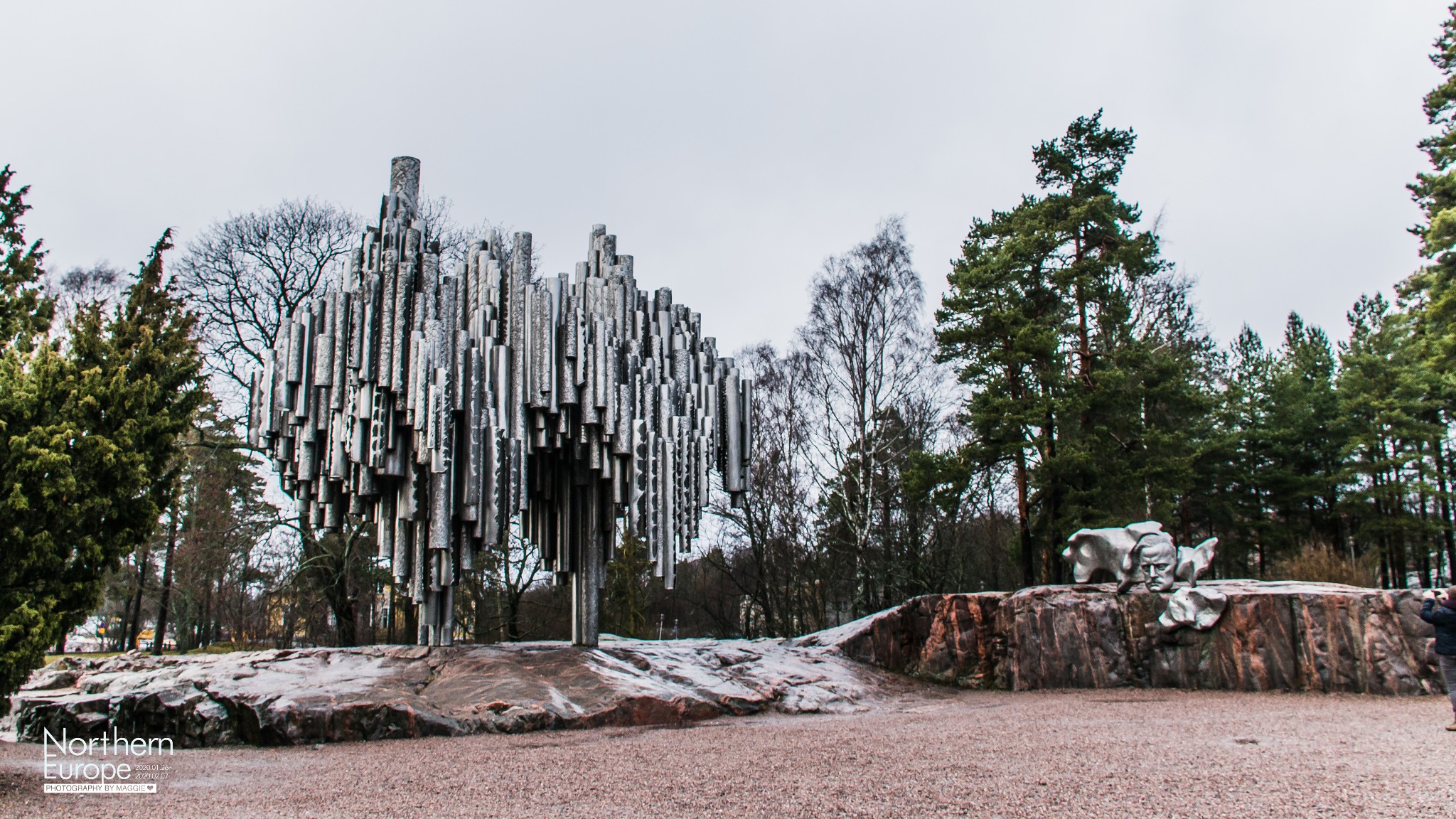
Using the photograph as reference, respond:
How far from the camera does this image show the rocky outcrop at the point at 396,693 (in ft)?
26.6

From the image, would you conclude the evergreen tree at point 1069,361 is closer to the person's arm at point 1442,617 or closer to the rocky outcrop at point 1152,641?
the rocky outcrop at point 1152,641

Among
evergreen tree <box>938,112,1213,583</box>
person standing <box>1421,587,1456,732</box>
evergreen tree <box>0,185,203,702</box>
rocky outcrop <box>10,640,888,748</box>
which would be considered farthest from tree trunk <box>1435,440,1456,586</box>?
evergreen tree <box>0,185,203,702</box>

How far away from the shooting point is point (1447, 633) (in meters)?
8.62

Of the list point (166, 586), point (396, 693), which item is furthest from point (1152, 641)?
point (166, 586)

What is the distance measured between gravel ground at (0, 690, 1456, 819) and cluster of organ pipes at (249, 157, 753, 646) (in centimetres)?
276

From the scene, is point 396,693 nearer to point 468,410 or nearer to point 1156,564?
point 468,410

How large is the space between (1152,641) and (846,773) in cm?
857

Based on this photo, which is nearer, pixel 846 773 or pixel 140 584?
pixel 846 773

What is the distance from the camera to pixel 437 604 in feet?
33.7

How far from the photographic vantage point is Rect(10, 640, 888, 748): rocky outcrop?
810 centimetres

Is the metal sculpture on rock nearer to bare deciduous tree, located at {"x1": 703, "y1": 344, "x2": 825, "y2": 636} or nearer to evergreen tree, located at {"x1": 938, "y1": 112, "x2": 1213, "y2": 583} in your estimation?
evergreen tree, located at {"x1": 938, "y1": 112, "x2": 1213, "y2": 583}

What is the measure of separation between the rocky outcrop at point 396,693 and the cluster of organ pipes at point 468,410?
3.76 ft

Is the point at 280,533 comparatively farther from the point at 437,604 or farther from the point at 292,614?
the point at 437,604

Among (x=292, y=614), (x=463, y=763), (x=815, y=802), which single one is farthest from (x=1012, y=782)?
(x=292, y=614)
